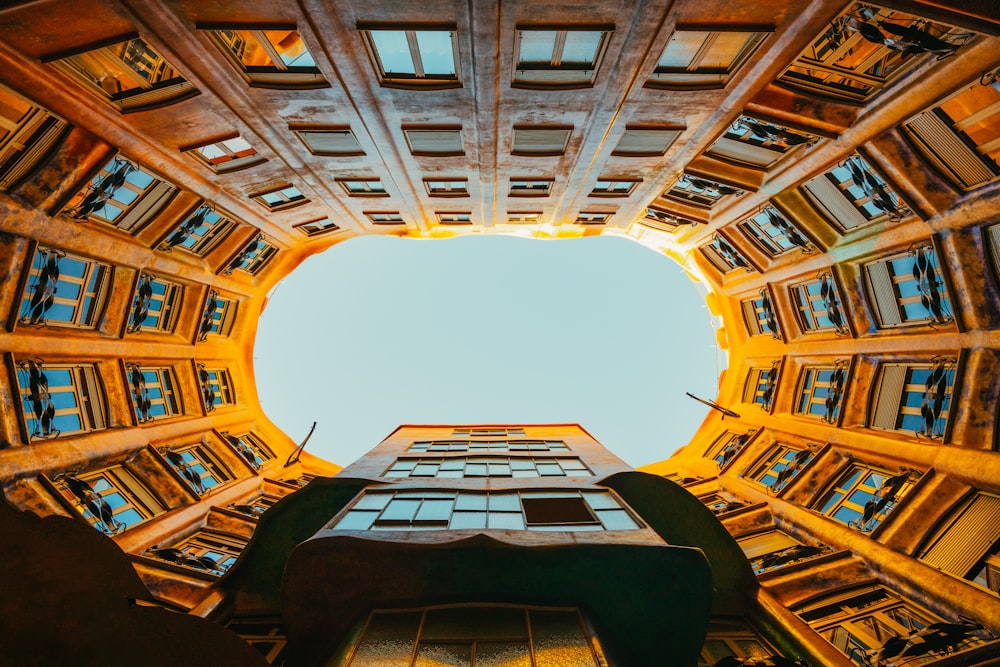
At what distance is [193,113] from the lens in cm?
1302

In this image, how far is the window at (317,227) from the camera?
71.0ft

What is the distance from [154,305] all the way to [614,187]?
64.5 ft

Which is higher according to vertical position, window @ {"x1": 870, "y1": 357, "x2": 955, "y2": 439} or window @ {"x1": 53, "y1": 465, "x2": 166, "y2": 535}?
window @ {"x1": 870, "y1": 357, "x2": 955, "y2": 439}

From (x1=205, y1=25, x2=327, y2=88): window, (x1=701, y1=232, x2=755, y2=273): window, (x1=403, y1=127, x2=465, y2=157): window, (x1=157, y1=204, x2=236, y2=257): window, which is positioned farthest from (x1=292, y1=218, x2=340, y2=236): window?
(x1=701, y1=232, x2=755, y2=273): window

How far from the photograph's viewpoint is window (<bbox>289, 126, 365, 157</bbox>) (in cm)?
1446

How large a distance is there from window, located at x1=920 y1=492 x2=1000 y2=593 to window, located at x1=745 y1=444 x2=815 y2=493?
615cm

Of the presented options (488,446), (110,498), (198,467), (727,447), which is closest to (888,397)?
(727,447)

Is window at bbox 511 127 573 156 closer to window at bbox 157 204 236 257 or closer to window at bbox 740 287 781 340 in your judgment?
window at bbox 157 204 236 257

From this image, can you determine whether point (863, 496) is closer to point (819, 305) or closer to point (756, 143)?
point (819, 305)

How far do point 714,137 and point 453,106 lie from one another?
27.4 feet

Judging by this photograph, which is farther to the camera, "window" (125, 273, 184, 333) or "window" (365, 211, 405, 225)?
"window" (365, 211, 405, 225)

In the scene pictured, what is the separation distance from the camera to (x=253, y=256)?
22250mm

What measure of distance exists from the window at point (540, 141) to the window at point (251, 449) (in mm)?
20294

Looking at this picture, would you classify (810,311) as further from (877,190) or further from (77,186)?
(77,186)
